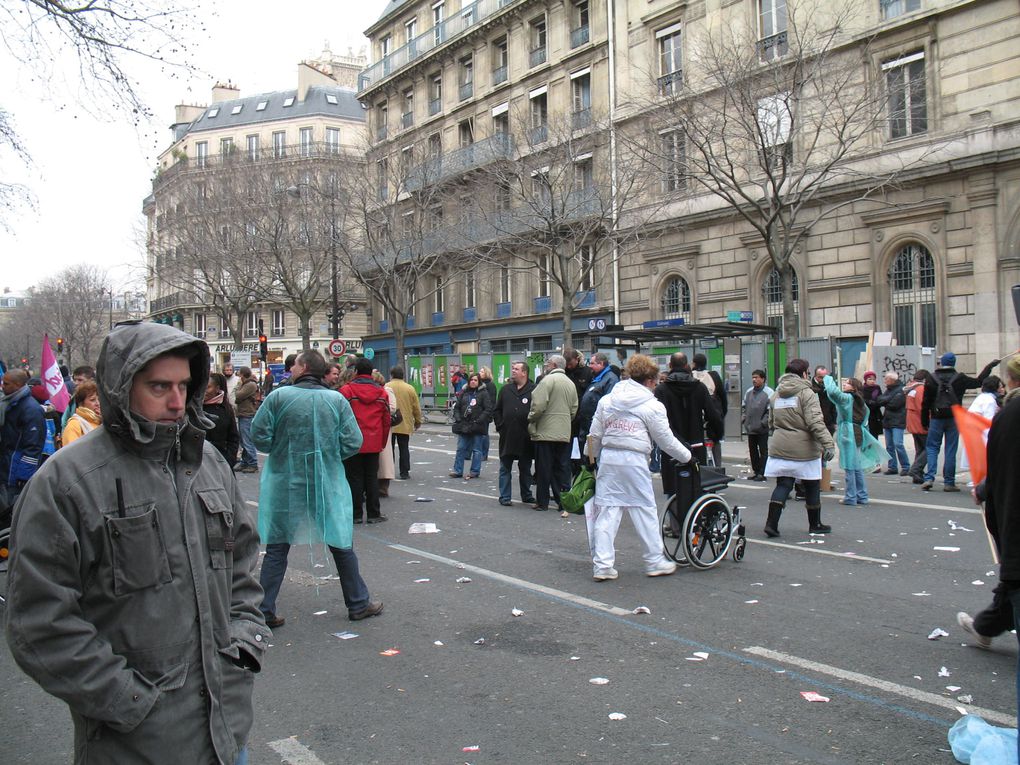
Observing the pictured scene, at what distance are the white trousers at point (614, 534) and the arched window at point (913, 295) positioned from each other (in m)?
18.6

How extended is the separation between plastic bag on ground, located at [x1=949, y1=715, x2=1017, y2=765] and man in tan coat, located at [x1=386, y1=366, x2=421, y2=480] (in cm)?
1088

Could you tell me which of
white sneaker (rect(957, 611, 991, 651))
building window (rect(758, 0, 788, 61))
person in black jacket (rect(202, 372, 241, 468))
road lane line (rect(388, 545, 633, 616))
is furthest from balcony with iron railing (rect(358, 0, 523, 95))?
white sneaker (rect(957, 611, 991, 651))

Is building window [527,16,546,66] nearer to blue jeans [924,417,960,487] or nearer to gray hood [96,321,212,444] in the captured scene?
blue jeans [924,417,960,487]

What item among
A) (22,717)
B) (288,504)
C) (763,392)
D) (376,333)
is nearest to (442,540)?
(288,504)

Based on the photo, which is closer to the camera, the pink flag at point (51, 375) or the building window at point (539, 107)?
the pink flag at point (51, 375)

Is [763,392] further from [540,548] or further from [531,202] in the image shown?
[531,202]

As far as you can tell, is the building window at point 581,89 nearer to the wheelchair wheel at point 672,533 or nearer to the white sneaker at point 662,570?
the wheelchair wheel at point 672,533

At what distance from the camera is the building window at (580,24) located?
1310 inches

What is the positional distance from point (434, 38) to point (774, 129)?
→ 24.8 meters

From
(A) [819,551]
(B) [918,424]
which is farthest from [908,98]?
(A) [819,551]

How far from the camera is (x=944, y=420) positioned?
42.3ft

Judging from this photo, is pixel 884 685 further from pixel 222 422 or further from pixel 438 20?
pixel 438 20

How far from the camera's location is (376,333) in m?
48.5

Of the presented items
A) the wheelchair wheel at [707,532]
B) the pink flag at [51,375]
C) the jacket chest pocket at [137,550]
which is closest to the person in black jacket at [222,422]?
the pink flag at [51,375]
